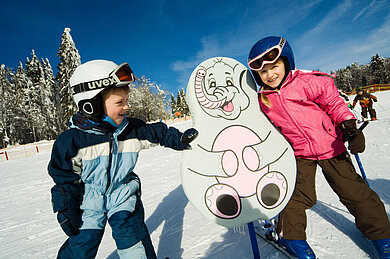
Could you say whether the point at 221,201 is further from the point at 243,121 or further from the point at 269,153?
the point at 243,121

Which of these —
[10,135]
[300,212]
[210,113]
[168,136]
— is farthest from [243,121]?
[10,135]

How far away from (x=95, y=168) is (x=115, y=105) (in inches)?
19.1

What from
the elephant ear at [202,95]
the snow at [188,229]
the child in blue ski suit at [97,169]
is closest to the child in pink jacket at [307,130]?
the snow at [188,229]

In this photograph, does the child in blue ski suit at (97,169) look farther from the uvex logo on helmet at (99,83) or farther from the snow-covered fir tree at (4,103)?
the snow-covered fir tree at (4,103)

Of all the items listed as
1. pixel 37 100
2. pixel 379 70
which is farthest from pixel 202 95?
pixel 379 70

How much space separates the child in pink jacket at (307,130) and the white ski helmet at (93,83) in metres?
1.12

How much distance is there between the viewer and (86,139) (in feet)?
4.44

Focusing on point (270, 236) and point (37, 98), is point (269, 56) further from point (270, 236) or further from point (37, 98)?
point (37, 98)

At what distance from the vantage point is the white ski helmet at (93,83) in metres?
1.28

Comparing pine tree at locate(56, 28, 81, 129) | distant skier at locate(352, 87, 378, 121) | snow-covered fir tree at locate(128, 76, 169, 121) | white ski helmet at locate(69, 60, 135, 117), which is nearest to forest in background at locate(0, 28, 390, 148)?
pine tree at locate(56, 28, 81, 129)

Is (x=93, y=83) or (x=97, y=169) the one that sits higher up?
(x=93, y=83)

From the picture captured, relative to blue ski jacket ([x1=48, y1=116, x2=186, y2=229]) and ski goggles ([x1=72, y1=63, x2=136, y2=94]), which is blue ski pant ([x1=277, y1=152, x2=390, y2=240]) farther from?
ski goggles ([x1=72, y1=63, x2=136, y2=94])

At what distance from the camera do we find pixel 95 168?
1.37 meters

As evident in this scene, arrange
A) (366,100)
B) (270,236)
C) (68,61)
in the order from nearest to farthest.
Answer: (270,236)
(366,100)
(68,61)
